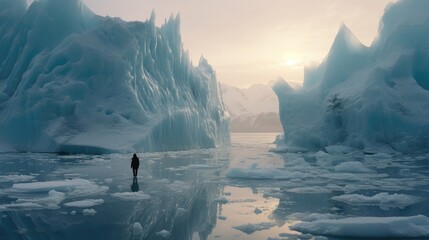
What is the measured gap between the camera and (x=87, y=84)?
33406 mm

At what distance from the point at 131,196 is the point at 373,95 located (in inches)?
976

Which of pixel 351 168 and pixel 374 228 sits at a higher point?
pixel 351 168

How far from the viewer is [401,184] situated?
1262 centimetres

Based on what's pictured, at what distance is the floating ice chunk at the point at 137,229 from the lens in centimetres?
636

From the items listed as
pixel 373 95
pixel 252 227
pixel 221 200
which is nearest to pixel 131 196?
pixel 221 200

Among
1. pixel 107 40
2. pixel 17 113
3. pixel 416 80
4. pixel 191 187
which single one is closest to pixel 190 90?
pixel 107 40

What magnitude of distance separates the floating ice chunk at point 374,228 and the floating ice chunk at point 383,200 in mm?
2390

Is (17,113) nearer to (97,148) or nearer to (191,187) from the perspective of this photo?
(97,148)

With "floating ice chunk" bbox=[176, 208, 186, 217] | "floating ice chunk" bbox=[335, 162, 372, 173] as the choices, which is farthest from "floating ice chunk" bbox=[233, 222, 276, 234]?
"floating ice chunk" bbox=[335, 162, 372, 173]

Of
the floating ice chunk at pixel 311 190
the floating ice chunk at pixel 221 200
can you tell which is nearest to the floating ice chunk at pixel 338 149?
the floating ice chunk at pixel 311 190

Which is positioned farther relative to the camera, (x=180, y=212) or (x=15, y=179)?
(x=15, y=179)

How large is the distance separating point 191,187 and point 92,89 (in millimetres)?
24180

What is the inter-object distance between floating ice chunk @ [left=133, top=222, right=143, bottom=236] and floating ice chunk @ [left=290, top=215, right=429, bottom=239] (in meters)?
2.62

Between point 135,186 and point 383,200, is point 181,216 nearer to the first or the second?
point 135,186
